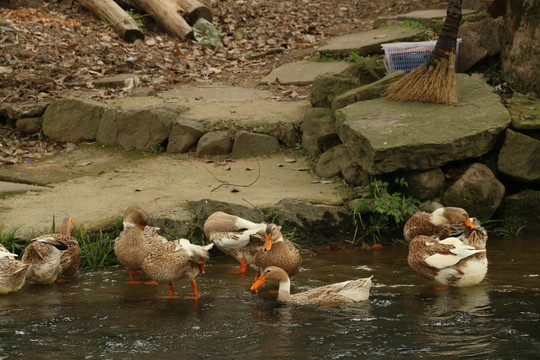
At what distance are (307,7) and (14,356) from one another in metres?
14.5

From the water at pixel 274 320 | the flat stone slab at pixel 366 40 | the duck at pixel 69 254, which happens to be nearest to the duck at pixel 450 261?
the water at pixel 274 320

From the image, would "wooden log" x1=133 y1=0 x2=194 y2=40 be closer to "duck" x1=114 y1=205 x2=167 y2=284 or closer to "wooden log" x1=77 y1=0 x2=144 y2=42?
"wooden log" x1=77 y1=0 x2=144 y2=42

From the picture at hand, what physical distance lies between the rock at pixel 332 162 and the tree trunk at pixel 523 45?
274 centimetres

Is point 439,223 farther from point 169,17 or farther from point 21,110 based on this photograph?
point 169,17

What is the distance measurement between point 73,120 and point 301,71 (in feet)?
13.9

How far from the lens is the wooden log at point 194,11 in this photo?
635 inches

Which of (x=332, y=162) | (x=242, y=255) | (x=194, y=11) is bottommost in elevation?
(x=242, y=255)

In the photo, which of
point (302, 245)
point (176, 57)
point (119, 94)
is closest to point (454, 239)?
point (302, 245)

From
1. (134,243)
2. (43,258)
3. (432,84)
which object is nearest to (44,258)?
(43,258)

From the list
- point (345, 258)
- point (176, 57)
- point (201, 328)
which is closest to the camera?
point (201, 328)

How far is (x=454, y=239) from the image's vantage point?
24.4 feet

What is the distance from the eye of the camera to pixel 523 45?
34.5ft

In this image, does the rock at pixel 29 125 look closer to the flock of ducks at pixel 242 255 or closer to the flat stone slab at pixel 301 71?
the flat stone slab at pixel 301 71

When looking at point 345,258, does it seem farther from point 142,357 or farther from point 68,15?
point 68,15
